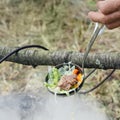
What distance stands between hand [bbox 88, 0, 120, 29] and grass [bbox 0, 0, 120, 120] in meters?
0.91

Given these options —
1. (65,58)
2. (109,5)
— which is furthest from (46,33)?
(109,5)

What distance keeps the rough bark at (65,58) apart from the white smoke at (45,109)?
0.54 ft

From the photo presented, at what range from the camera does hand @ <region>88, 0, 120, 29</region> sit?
1.25 meters

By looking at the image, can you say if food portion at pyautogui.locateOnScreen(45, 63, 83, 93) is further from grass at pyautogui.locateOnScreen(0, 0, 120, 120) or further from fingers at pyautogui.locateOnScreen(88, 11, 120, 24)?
grass at pyautogui.locateOnScreen(0, 0, 120, 120)

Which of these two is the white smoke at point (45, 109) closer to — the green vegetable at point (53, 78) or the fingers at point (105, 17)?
the green vegetable at point (53, 78)

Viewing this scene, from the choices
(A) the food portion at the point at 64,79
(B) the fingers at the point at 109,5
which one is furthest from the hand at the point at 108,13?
(A) the food portion at the point at 64,79

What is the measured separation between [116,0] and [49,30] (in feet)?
5.79

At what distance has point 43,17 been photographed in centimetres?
311

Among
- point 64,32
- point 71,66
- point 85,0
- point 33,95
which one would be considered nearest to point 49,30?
point 64,32

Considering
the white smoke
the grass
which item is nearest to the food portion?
the white smoke

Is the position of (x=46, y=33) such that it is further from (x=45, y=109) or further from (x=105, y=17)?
(x=105, y=17)

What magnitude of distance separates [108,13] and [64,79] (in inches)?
11.2

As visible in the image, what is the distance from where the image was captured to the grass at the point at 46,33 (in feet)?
7.66

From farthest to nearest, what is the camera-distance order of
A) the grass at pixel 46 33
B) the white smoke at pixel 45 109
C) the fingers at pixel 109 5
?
the grass at pixel 46 33
the white smoke at pixel 45 109
the fingers at pixel 109 5
